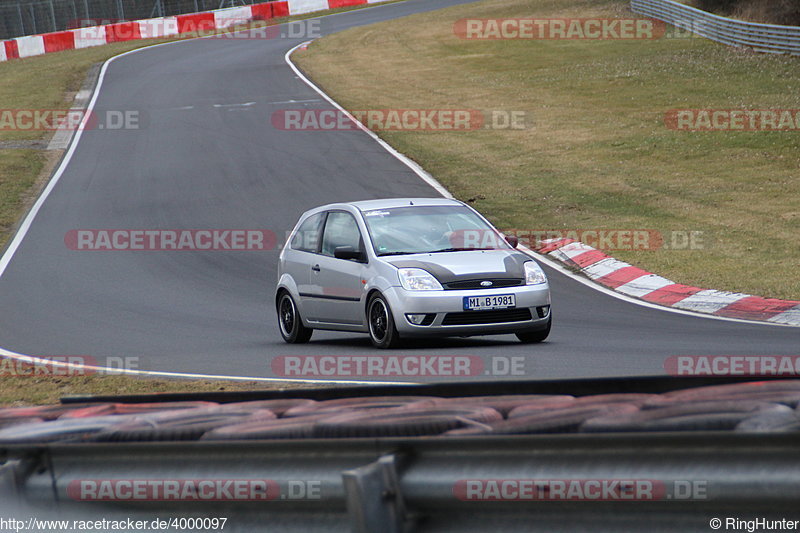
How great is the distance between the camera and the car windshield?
1094cm

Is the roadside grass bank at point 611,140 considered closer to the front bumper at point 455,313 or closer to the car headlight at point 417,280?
the front bumper at point 455,313

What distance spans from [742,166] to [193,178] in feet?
39.7

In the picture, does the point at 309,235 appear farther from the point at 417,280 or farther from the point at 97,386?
the point at 97,386

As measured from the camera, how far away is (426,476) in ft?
11.1

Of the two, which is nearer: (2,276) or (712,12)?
(2,276)

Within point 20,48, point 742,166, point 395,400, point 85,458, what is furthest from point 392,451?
point 20,48

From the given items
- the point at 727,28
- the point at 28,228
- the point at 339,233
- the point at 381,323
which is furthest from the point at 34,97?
the point at 381,323

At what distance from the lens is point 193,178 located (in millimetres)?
24000

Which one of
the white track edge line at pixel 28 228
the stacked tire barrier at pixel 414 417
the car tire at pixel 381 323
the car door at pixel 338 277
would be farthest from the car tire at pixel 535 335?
the stacked tire barrier at pixel 414 417

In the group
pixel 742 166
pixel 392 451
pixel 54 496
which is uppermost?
pixel 392 451

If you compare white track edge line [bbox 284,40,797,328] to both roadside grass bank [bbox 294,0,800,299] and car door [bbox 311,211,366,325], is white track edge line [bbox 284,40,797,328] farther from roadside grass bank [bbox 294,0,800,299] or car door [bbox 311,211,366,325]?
car door [bbox 311,211,366,325]

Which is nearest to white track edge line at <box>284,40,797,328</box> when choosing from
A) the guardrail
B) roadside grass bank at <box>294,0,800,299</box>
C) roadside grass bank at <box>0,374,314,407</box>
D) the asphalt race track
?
the asphalt race track

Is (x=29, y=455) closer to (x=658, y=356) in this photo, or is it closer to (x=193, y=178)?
(x=658, y=356)

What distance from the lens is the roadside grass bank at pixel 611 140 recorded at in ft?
54.6
